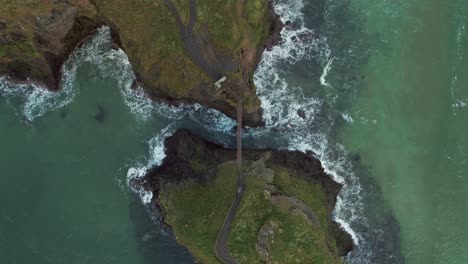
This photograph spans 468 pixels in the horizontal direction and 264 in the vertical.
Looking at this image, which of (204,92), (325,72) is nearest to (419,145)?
(325,72)

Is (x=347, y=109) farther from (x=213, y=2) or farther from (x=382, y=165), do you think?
(x=213, y=2)

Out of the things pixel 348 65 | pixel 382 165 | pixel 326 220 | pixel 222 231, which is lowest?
pixel 222 231

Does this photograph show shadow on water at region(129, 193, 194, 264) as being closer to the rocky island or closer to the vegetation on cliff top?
the rocky island

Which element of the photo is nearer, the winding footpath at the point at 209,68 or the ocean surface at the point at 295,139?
the winding footpath at the point at 209,68

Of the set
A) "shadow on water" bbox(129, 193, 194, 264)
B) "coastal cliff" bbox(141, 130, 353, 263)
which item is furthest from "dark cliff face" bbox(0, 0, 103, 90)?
"shadow on water" bbox(129, 193, 194, 264)

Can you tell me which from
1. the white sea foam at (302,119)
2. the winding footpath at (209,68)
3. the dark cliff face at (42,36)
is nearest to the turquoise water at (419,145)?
the white sea foam at (302,119)

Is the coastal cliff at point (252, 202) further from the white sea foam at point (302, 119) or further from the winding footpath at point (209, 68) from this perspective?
the white sea foam at point (302, 119)

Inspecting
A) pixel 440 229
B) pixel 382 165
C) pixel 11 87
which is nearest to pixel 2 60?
pixel 11 87
